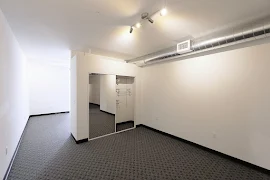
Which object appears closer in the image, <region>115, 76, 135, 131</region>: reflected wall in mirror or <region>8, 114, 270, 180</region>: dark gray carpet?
<region>8, 114, 270, 180</region>: dark gray carpet

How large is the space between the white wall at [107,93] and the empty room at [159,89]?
0.06 meters

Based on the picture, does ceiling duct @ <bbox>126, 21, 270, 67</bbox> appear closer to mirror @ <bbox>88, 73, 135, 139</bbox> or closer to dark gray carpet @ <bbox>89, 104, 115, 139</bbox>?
mirror @ <bbox>88, 73, 135, 139</bbox>

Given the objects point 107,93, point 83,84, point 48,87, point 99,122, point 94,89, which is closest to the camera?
point 83,84

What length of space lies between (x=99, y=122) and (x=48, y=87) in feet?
11.9

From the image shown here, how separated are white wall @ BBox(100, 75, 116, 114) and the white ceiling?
4.84 ft

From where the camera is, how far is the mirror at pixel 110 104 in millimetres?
4422

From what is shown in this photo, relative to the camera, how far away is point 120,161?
2.75 metres

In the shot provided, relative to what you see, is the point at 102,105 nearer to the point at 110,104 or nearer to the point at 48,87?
the point at 110,104

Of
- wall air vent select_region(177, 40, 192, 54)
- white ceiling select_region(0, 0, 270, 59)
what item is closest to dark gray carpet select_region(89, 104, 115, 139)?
white ceiling select_region(0, 0, 270, 59)

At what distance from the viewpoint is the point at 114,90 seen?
4586 millimetres

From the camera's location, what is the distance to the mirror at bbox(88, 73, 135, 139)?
4422mm

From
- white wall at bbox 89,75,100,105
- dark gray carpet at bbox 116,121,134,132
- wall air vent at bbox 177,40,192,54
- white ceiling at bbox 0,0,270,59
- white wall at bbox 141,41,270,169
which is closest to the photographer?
white ceiling at bbox 0,0,270,59

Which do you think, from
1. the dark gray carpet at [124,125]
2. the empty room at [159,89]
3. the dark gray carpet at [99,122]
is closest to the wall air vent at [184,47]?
the empty room at [159,89]

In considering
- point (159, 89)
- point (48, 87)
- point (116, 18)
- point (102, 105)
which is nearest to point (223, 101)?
point (159, 89)
